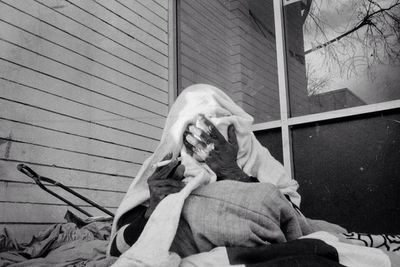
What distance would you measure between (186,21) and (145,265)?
10.9 ft

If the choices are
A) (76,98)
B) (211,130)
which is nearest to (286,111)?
(211,130)

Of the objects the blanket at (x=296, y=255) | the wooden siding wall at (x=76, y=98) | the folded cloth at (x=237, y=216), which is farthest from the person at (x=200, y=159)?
the wooden siding wall at (x=76, y=98)

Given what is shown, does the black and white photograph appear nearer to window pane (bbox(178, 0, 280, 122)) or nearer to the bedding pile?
window pane (bbox(178, 0, 280, 122))

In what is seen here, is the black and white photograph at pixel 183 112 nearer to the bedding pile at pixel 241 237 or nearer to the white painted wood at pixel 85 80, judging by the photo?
the white painted wood at pixel 85 80

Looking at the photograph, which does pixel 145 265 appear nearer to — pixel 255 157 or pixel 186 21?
pixel 255 157

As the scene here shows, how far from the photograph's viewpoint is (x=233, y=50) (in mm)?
3600

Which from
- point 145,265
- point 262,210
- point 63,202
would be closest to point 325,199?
point 63,202

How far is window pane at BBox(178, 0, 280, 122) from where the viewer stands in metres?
3.34

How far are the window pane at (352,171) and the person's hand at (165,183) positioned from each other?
1725 mm

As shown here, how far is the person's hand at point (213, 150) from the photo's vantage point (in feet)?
5.96

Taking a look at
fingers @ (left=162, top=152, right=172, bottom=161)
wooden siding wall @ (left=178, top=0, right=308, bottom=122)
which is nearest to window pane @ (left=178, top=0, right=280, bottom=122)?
wooden siding wall @ (left=178, top=0, right=308, bottom=122)

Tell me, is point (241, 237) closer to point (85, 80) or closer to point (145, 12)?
point (85, 80)

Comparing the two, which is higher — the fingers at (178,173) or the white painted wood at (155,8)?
the white painted wood at (155,8)

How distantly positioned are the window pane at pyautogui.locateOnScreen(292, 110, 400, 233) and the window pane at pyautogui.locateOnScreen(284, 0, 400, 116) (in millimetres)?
185
